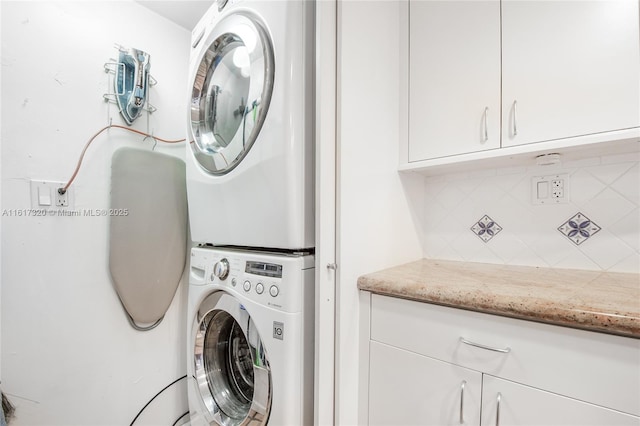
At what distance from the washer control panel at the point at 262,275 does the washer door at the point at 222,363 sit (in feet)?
0.25

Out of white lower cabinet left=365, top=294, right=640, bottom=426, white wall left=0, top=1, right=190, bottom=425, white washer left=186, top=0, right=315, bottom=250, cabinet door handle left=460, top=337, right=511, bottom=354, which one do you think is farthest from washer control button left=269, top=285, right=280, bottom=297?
white wall left=0, top=1, right=190, bottom=425

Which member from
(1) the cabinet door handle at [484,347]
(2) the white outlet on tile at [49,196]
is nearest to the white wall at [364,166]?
(1) the cabinet door handle at [484,347]

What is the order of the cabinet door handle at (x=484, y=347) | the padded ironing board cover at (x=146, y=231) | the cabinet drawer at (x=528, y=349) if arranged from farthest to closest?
the padded ironing board cover at (x=146, y=231)
the cabinet door handle at (x=484, y=347)
the cabinet drawer at (x=528, y=349)

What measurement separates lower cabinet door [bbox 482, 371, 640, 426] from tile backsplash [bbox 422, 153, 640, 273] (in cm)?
66

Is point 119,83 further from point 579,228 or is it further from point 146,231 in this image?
point 579,228

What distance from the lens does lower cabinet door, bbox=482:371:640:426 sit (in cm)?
57

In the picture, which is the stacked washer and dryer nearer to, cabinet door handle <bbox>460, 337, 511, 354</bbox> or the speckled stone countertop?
the speckled stone countertop

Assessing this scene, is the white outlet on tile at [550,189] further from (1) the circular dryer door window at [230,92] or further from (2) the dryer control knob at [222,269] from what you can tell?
(2) the dryer control knob at [222,269]

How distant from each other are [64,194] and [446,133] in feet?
5.30

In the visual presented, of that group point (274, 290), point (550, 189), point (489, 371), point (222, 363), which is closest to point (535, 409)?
point (489, 371)

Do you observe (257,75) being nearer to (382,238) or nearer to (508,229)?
(382,238)

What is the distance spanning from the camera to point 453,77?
106cm

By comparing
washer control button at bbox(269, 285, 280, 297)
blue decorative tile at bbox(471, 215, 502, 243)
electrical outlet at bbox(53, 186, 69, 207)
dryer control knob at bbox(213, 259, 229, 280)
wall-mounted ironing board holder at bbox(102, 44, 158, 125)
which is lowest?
washer control button at bbox(269, 285, 280, 297)

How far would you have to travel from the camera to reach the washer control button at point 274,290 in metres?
0.79
